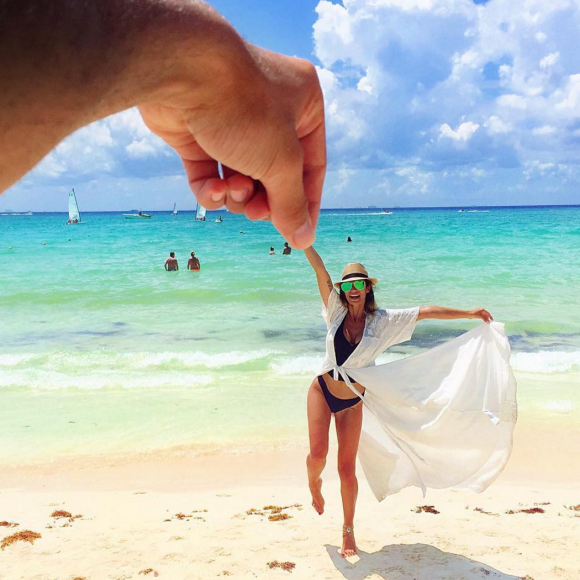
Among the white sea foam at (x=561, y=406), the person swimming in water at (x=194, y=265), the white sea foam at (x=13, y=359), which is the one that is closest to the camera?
the white sea foam at (x=561, y=406)

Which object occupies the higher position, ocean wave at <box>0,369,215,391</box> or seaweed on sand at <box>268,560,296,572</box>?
seaweed on sand at <box>268,560,296,572</box>

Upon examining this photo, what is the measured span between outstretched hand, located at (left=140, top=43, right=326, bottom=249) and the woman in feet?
11.6

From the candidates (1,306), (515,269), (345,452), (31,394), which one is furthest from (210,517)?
(515,269)

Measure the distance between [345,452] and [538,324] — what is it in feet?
33.9

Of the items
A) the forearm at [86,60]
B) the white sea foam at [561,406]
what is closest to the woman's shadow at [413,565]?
the white sea foam at [561,406]

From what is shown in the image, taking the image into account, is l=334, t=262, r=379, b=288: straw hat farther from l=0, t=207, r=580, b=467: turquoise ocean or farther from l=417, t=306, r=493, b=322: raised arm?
l=0, t=207, r=580, b=467: turquoise ocean

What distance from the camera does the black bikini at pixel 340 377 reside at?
4574mm

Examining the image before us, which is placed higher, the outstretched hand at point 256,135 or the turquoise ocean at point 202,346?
the outstretched hand at point 256,135

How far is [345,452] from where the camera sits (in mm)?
4551

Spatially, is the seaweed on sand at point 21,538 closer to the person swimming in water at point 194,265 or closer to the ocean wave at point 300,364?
the ocean wave at point 300,364

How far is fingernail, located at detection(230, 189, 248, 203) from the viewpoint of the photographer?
968 millimetres

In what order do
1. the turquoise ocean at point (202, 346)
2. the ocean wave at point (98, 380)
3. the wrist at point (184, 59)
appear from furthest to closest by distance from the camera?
the ocean wave at point (98, 380), the turquoise ocean at point (202, 346), the wrist at point (184, 59)

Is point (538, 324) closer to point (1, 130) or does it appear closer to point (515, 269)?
point (515, 269)

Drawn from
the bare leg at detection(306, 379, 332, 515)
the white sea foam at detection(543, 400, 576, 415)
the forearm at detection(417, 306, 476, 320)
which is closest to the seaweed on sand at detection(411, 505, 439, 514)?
the bare leg at detection(306, 379, 332, 515)
